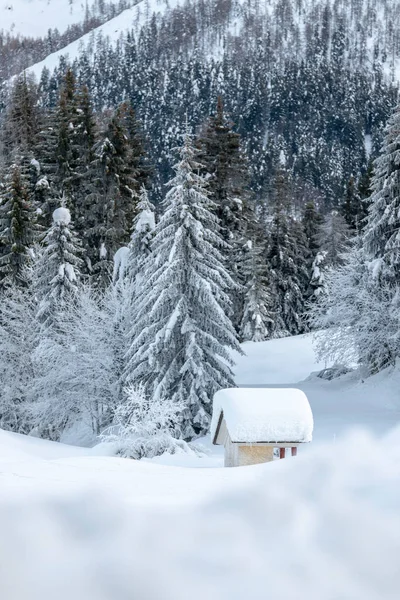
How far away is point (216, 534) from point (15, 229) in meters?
32.7

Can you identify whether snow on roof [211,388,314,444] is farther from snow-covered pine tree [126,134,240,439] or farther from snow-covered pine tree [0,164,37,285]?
snow-covered pine tree [0,164,37,285]

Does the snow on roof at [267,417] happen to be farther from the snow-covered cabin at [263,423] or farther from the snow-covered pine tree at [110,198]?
the snow-covered pine tree at [110,198]

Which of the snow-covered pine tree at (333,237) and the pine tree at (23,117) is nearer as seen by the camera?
the snow-covered pine tree at (333,237)

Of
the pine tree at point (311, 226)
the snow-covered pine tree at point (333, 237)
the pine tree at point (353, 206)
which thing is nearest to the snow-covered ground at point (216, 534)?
the snow-covered pine tree at point (333, 237)

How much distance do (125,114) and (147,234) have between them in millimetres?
22892

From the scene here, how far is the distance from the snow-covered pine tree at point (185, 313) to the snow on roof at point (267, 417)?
456 inches

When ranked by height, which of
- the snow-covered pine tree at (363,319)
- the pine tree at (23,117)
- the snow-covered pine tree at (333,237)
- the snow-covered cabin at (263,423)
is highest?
the snow-covered cabin at (263,423)

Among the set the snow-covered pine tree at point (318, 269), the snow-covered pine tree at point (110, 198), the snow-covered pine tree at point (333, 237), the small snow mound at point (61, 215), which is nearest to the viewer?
the small snow mound at point (61, 215)

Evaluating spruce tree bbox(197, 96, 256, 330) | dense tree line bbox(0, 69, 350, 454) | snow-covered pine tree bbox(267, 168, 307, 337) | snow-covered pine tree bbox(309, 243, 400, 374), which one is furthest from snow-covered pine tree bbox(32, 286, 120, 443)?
snow-covered pine tree bbox(267, 168, 307, 337)

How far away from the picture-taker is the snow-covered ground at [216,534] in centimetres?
399

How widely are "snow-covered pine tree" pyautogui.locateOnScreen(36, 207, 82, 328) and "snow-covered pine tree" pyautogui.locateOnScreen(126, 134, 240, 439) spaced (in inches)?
250

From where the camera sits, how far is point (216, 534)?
4.58m

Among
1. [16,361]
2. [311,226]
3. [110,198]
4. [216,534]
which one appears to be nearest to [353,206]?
[311,226]

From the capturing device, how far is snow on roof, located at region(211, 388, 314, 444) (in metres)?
11.6
